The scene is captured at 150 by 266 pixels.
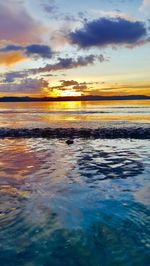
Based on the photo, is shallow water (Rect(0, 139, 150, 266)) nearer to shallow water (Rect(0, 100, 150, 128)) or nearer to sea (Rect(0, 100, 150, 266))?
sea (Rect(0, 100, 150, 266))

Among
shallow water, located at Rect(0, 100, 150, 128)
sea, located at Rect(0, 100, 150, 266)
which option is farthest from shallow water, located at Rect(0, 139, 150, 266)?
shallow water, located at Rect(0, 100, 150, 128)

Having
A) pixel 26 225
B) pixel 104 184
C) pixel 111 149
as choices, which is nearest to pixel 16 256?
pixel 26 225

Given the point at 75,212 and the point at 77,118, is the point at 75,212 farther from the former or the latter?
the point at 77,118

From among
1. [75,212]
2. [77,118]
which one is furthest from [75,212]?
[77,118]

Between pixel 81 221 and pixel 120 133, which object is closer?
pixel 81 221

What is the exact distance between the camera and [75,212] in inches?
405

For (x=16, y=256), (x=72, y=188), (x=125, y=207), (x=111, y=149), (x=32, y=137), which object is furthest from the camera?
(x=32, y=137)

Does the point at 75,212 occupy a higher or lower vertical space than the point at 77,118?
lower

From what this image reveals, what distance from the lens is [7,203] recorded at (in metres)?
11.2

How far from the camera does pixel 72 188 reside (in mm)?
13047

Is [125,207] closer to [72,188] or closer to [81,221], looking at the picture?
[81,221]

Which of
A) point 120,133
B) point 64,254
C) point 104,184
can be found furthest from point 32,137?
point 64,254

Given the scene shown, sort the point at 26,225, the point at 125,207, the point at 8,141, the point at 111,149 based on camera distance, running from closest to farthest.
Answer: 1. the point at 26,225
2. the point at 125,207
3. the point at 111,149
4. the point at 8,141

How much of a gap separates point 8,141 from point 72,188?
674 inches
